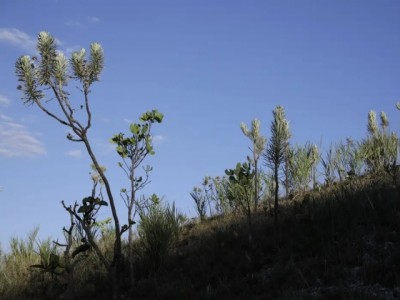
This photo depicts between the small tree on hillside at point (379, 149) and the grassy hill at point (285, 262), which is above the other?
the small tree on hillside at point (379, 149)

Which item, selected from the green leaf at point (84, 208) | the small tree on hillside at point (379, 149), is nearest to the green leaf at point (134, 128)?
the green leaf at point (84, 208)

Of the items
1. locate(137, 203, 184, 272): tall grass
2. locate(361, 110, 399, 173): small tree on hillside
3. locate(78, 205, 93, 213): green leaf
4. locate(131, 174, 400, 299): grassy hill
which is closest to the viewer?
locate(131, 174, 400, 299): grassy hill

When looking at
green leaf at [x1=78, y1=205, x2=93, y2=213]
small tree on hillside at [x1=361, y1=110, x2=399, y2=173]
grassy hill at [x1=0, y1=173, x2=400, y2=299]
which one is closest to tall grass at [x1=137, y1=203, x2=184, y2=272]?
grassy hill at [x1=0, y1=173, x2=400, y2=299]

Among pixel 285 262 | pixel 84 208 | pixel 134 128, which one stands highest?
pixel 134 128

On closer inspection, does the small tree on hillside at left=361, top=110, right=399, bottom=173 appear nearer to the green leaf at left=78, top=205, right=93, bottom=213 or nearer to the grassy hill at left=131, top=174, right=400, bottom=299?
the grassy hill at left=131, top=174, right=400, bottom=299

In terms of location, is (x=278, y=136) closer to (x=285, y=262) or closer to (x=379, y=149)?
(x=285, y=262)

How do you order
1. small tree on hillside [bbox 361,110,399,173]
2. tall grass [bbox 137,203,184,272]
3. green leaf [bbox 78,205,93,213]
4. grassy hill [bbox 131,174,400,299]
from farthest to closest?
small tree on hillside [bbox 361,110,399,173] < tall grass [bbox 137,203,184,272] < green leaf [bbox 78,205,93,213] < grassy hill [bbox 131,174,400,299]

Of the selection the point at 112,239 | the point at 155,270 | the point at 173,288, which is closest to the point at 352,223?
the point at 173,288

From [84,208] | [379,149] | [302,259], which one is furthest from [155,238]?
[379,149]

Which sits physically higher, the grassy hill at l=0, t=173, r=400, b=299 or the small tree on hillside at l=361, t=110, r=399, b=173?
the small tree on hillside at l=361, t=110, r=399, b=173

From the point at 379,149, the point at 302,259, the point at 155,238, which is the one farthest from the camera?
the point at 379,149

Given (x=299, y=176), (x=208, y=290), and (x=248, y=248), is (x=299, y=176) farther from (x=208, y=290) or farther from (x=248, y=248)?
(x=208, y=290)

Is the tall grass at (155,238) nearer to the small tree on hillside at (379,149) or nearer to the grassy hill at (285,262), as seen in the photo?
the grassy hill at (285,262)

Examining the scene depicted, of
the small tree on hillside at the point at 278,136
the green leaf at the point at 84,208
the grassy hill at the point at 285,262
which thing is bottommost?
the grassy hill at the point at 285,262
